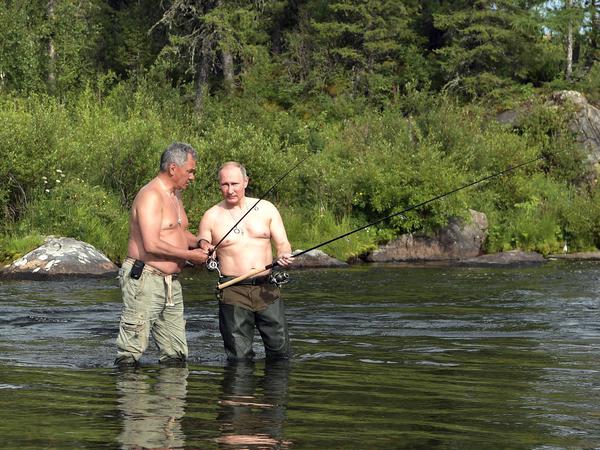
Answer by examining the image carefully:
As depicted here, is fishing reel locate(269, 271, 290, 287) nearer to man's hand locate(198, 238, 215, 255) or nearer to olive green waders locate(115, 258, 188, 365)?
man's hand locate(198, 238, 215, 255)

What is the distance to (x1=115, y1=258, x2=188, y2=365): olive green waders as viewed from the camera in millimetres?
9680

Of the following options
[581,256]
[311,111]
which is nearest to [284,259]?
[581,256]

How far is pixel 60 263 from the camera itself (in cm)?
2194

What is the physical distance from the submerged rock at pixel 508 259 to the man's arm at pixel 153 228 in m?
16.8

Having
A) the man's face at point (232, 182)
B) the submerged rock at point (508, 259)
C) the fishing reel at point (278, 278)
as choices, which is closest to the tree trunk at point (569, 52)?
the submerged rock at point (508, 259)

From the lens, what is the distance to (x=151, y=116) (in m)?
29.7

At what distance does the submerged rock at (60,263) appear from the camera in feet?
71.2

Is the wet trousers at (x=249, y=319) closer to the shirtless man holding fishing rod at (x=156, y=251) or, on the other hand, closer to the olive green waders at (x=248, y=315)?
the olive green waders at (x=248, y=315)

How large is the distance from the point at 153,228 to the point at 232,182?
778 millimetres

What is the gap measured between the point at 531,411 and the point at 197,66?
32.5 meters

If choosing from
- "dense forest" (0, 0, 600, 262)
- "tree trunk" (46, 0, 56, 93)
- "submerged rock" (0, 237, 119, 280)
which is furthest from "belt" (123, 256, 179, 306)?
"tree trunk" (46, 0, 56, 93)

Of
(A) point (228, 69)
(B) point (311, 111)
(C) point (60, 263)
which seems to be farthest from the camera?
(B) point (311, 111)

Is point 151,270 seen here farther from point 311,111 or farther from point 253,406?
point 311,111

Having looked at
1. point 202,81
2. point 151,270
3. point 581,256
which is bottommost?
point 581,256
